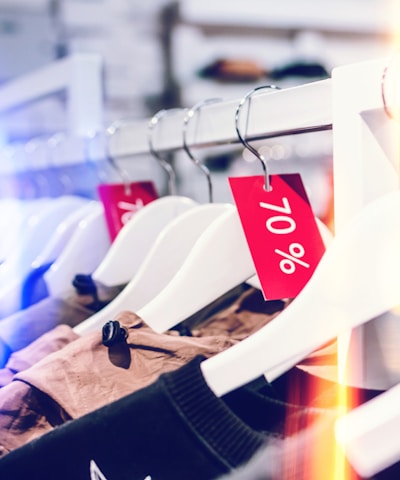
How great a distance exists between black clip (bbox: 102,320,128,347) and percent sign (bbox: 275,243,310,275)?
14cm

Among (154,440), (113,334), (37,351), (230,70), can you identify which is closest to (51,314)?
(37,351)

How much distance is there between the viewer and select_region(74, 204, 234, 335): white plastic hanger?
677 mm

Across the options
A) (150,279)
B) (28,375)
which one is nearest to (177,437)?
(28,375)

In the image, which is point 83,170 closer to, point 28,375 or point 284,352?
point 28,375

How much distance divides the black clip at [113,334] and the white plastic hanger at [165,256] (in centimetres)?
15

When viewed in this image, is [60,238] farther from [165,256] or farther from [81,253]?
[165,256]

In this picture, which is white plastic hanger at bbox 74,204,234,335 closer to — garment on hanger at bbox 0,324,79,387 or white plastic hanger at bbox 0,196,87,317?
garment on hanger at bbox 0,324,79,387

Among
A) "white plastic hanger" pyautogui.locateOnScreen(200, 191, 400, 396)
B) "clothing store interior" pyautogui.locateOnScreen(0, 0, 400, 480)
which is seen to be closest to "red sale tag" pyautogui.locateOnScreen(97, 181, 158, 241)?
"clothing store interior" pyautogui.locateOnScreen(0, 0, 400, 480)

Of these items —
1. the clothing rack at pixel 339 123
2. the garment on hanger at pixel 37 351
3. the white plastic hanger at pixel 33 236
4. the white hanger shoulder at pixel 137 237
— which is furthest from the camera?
the white plastic hanger at pixel 33 236

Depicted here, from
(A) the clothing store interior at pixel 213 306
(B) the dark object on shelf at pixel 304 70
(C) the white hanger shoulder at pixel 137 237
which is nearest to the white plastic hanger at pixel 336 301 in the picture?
(A) the clothing store interior at pixel 213 306

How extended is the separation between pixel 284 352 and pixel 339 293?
0.17 ft

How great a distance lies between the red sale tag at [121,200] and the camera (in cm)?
83

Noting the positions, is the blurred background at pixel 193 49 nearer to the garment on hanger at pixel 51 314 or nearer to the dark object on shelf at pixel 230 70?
the dark object on shelf at pixel 230 70

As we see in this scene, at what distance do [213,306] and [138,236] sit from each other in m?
0.12
